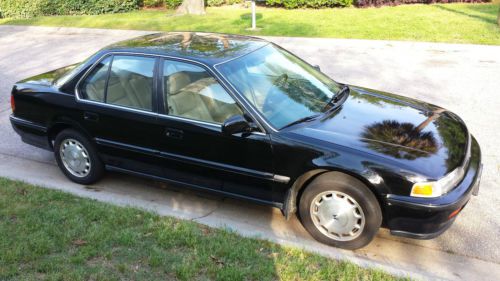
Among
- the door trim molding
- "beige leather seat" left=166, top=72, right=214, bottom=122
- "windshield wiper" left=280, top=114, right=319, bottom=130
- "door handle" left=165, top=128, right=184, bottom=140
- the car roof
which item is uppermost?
the car roof

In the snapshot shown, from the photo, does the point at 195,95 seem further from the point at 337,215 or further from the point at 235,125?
the point at 337,215

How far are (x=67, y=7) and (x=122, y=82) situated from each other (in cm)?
1645

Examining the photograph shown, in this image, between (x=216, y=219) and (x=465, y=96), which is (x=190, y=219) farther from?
(x=465, y=96)

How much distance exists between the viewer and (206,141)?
439 cm

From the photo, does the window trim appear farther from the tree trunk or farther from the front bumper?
the tree trunk

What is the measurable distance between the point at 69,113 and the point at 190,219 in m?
1.79

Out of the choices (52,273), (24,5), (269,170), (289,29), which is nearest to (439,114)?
(269,170)

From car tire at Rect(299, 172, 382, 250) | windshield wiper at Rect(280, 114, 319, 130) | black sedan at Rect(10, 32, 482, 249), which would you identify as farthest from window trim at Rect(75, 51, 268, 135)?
car tire at Rect(299, 172, 382, 250)

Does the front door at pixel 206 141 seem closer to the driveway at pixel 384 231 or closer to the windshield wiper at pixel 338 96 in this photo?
the driveway at pixel 384 231

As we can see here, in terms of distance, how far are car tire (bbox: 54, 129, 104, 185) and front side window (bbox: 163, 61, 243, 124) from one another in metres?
1.18

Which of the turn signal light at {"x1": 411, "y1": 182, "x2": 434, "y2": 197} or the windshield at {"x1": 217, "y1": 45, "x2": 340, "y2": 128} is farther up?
the windshield at {"x1": 217, "y1": 45, "x2": 340, "y2": 128}

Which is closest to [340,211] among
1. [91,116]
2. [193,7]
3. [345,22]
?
[91,116]

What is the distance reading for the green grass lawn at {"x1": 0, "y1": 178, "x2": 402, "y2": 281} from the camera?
3.54 meters

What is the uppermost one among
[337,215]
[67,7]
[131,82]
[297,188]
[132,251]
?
[131,82]
